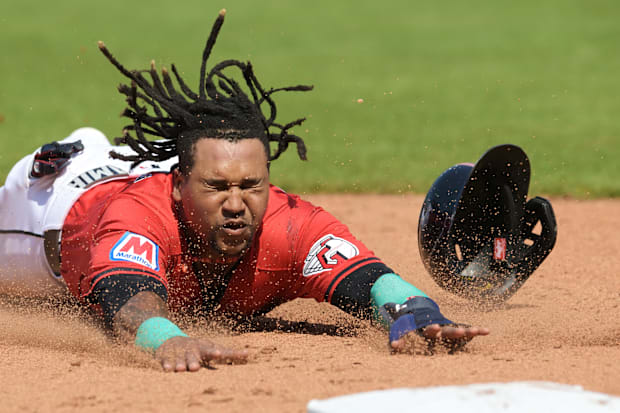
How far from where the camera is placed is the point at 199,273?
4.41 meters

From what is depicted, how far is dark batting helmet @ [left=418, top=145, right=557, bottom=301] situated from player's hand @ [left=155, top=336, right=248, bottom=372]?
1.57 metres

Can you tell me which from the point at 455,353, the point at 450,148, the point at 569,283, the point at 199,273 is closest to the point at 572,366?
the point at 455,353

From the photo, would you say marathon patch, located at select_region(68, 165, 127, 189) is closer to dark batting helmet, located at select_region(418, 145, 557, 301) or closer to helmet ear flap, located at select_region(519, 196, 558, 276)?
dark batting helmet, located at select_region(418, 145, 557, 301)

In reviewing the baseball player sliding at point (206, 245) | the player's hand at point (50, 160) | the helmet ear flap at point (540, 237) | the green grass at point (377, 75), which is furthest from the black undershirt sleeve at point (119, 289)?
the green grass at point (377, 75)

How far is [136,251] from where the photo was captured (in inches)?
158

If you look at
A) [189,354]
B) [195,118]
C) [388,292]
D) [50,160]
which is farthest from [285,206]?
[50,160]

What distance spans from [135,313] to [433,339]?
121 cm

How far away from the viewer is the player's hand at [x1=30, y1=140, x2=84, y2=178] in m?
5.32

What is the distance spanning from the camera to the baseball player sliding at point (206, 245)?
3875 millimetres

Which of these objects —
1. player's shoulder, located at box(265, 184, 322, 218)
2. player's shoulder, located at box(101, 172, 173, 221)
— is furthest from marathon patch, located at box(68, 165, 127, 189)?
player's shoulder, located at box(265, 184, 322, 218)

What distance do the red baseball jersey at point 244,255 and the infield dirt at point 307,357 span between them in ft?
0.63

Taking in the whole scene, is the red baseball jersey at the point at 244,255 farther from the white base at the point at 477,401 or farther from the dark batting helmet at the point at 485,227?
the white base at the point at 477,401

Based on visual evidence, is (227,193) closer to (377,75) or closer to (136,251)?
(136,251)

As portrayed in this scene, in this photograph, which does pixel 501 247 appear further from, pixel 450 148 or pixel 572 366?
pixel 450 148
